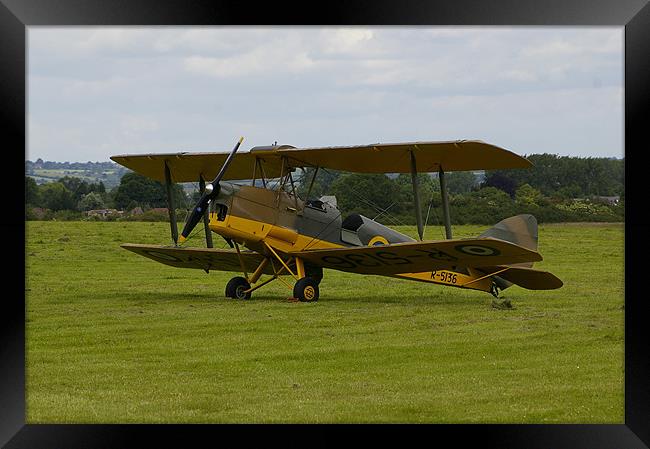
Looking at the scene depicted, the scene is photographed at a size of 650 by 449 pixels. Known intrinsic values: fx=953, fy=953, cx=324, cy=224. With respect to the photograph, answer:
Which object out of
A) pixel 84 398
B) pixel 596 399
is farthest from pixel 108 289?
pixel 596 399

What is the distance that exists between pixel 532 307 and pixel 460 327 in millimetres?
2577

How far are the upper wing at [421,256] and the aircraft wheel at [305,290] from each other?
1.29 feet

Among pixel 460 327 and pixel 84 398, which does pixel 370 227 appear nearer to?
pixel 460 327

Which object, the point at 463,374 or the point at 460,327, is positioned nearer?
the point at 463,374

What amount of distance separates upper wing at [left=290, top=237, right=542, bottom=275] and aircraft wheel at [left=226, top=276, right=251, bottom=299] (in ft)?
3.39

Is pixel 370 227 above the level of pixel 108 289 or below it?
above

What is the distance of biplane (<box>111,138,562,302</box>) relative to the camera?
40.8ft

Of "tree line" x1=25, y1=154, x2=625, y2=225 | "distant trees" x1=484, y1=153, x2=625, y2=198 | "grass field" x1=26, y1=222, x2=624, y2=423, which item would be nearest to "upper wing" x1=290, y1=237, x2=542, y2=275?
"grass field" x1=26, y1=222, x2=624, y2=423

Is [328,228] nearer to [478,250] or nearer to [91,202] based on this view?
[478,250]

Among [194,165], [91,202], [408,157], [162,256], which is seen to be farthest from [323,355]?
[91,202]

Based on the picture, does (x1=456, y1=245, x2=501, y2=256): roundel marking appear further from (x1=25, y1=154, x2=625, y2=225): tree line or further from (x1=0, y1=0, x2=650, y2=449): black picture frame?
(x1=25, y1=154, x2=625, y2=225): tree line

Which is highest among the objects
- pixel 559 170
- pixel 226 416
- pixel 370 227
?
pixel 559 170

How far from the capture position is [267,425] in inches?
228

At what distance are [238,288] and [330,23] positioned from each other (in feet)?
28.0
